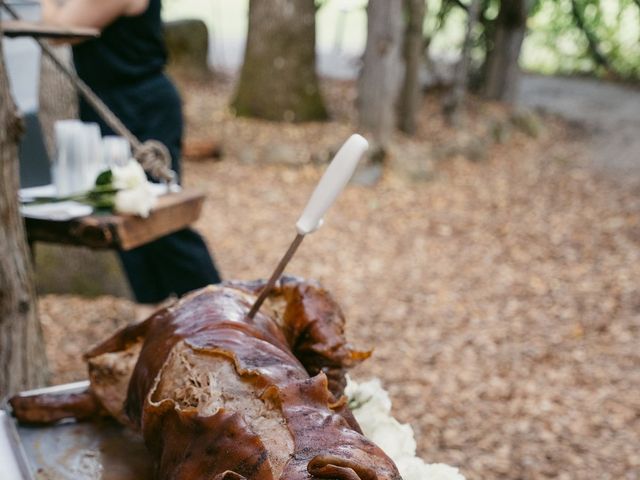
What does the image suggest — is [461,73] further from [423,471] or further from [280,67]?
[423,471]

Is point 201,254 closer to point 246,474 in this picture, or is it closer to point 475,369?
point 475,369

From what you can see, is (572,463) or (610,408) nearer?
(572,463)

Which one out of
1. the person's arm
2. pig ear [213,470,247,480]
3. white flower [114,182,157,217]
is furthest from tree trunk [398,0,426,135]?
pig ear [213,470,247,480]

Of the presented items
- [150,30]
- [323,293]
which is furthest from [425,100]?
[323,293]

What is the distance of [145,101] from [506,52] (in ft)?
26.2

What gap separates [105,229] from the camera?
2.54m

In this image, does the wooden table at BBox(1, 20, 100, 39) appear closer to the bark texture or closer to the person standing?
the person standing

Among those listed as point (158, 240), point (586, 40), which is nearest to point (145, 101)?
point (158, 240)

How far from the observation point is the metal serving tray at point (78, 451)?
1.64 metres

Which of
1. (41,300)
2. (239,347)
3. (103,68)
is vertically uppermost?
(103,68)

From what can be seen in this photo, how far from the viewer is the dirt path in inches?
348

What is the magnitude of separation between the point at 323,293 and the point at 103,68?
2.02m

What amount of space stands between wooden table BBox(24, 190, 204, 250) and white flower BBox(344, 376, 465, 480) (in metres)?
1.00

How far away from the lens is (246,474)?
4.06 feet
